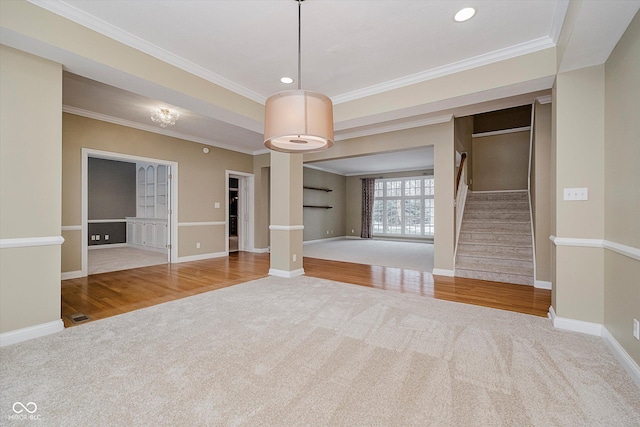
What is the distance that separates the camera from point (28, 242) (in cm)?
245

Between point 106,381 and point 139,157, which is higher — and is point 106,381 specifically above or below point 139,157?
below

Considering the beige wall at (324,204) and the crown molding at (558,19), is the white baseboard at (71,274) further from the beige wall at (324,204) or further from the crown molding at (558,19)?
the crown molding at (558,19)

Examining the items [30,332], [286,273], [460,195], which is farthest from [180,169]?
[460,195]

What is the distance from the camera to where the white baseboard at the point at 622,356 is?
184 cm

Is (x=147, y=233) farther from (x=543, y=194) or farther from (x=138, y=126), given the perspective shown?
(x=543, y=194)

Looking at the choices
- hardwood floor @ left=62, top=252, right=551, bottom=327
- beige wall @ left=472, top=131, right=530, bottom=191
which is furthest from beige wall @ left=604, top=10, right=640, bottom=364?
beige wall @ left=472, top=131, right=530, bottom=191

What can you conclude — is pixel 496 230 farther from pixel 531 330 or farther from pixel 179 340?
pixel 179 340

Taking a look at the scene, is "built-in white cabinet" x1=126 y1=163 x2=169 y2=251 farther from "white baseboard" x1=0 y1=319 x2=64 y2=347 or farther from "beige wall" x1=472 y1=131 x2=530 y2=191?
"beige wall" x1=472 y1=131 x2=530 y2=191

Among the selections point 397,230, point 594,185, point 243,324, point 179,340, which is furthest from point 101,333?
point 397,230

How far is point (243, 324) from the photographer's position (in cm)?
278

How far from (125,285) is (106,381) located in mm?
2905

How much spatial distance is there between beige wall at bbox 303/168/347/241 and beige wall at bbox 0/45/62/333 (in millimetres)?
7464

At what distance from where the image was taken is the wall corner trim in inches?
92.4

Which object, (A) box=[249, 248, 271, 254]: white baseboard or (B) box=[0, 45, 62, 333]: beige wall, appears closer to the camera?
(B) box=[0, 45, 62, 333]: beige wall
